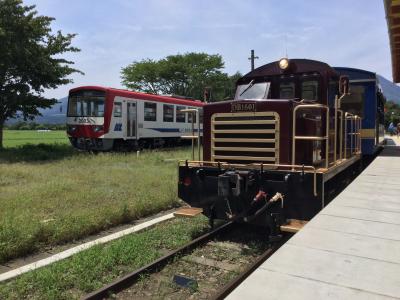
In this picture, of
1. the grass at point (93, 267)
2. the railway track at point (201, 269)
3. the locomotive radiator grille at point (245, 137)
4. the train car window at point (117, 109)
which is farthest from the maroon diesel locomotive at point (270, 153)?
the train car window at point (117, 109)

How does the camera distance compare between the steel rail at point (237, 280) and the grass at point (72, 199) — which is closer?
the steel rail at point (237, 280)

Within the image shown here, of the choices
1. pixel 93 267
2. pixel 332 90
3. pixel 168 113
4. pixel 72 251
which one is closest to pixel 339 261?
pixel 93 267

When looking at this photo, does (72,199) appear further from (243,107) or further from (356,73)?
(356,73)

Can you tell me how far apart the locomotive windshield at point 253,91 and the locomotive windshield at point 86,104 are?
12637 millimetres

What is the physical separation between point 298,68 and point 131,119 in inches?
563

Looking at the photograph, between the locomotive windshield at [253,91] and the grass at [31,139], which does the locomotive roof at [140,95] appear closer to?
the grass at [31,139]

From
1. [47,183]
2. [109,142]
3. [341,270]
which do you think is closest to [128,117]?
[109,142]

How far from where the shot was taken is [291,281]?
3256 mm

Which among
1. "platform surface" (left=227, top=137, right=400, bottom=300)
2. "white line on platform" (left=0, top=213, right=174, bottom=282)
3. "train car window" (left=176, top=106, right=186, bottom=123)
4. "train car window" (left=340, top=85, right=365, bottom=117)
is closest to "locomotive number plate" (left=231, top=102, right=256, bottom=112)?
"platform surface" (left=227, top=137, right=400, bottom=300)

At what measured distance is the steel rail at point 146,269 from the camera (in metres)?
4.43

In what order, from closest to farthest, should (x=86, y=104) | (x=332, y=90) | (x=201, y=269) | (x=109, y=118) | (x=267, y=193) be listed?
(x=201, y=269) < (x=267, y=193) < (x=332, y=90) < (x=109, y=118) < (x=86, y=104)

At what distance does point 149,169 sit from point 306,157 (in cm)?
777

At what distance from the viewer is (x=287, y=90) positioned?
747 cm

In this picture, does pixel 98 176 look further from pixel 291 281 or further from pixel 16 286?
pixel 291 281
